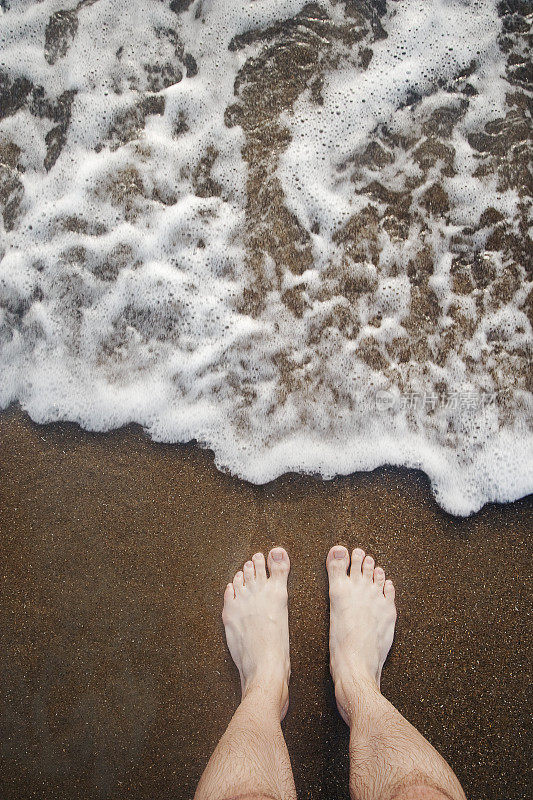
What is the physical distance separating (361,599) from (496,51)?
216 centimetres

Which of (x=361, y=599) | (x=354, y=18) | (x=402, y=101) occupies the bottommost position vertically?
(x=361, y=599)

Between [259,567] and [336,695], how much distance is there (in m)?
0.50

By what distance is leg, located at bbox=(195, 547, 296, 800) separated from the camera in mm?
1416

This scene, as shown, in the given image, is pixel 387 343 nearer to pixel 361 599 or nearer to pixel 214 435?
pixel 214 435

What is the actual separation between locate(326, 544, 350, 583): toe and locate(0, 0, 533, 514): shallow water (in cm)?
29

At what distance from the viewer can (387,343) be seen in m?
1.89

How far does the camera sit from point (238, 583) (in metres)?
1.80

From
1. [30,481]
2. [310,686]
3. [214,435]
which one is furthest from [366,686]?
[30,481]

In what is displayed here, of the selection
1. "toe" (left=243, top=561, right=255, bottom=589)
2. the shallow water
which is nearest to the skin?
"toe" (left=243, top=561, right=255, bottom=589)

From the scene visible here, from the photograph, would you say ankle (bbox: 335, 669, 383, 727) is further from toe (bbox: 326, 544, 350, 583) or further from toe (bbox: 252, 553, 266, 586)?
toe (bbox: 252, 553, 266, 586)

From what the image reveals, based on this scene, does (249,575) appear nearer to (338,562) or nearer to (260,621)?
(260,621)

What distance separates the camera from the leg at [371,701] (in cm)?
140

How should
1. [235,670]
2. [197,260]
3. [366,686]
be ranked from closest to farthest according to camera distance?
[366,686]
[235,670]
[197,260]

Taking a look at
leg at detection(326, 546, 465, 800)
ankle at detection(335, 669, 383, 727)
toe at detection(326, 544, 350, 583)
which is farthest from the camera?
toe at detection(326, 544, 350, 583)
